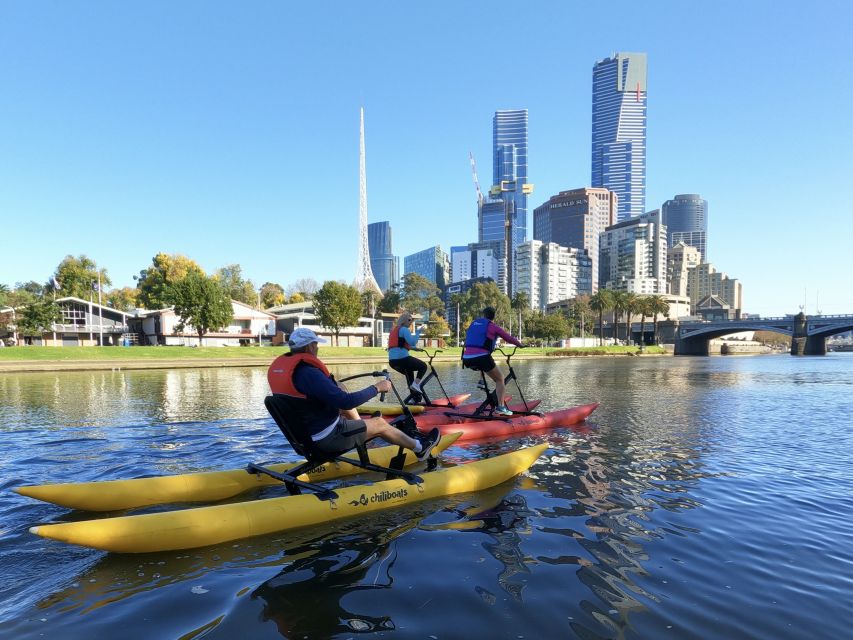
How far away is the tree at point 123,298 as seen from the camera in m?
107

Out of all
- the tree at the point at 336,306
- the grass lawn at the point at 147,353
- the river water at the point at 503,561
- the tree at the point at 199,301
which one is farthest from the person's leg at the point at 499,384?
the tree at the point at 336,306

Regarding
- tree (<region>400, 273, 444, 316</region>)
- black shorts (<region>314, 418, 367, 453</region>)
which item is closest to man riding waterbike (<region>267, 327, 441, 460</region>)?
black shorts (<region>314, 418, 367, 453</region>)

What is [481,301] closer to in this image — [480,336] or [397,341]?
[397,341]

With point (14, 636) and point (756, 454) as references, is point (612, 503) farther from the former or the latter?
point (14, 636)

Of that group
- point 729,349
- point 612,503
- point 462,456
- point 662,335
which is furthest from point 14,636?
A: point 729,349

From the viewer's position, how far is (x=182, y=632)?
3.84 m

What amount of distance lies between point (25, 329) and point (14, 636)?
72496 mm

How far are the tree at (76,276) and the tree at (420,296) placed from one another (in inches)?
2718

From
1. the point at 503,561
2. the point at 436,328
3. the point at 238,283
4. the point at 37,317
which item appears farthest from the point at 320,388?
the point at 238,283

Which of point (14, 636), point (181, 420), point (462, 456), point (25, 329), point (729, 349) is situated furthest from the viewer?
point (729, 349)

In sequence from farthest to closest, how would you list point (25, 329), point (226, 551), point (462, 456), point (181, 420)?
point (25, 329) → point (181, 420) → point (462, 456) → point (226, 551)

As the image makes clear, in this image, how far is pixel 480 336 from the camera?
11.6m

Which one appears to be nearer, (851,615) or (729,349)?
(851,615)

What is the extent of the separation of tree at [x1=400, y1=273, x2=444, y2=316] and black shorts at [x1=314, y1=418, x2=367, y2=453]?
116535mm
